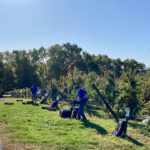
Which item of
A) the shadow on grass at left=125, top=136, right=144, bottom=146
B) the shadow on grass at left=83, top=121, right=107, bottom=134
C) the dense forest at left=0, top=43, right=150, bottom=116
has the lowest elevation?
the shadow on grass at left=125, top=136, right=144, bottom=146

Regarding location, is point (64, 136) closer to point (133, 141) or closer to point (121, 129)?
point (121, 129)

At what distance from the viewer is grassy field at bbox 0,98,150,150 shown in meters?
13.9

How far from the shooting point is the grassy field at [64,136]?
13.9 m

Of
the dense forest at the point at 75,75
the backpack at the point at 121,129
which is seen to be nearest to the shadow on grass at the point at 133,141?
the backpack at the point at 121,129

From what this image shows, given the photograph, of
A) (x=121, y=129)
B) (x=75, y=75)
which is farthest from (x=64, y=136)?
(x=75, y=75)

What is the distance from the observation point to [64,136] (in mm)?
15703

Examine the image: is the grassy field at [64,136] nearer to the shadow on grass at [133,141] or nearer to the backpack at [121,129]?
the shadow on grass at [133,141]

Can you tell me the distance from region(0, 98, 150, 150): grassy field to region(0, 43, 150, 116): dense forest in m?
6.70

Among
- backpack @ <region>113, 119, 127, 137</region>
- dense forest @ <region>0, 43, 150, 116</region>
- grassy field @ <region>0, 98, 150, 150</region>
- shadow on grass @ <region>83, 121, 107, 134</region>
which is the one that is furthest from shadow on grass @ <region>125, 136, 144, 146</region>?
dense forest @ <region>0, 43, 150, 116</region>

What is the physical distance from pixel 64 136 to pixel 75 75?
35.4m

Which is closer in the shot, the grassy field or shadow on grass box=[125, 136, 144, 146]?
the grassy field

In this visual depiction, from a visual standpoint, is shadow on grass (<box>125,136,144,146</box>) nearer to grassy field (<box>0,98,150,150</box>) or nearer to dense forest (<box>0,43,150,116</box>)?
grassy field (<box>0,98,150,150</box>)

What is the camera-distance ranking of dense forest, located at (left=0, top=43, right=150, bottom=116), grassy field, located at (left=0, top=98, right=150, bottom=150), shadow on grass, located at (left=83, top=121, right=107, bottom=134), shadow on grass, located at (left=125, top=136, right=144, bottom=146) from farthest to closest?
dense forest, located at (left=0, top=43, right=150, bottom=116) < shadow on grass, located at (left=83, top=121, right=107, bottom=134) < shadow on grass, located at (left=125, top=136, right=144, bottom=146) < grassy field, located at (left=0, top=98, right=150, bottom=150)

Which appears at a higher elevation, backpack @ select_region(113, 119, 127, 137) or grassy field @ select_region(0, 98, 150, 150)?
backpack @ select_region(113, 119, 127, 137)
